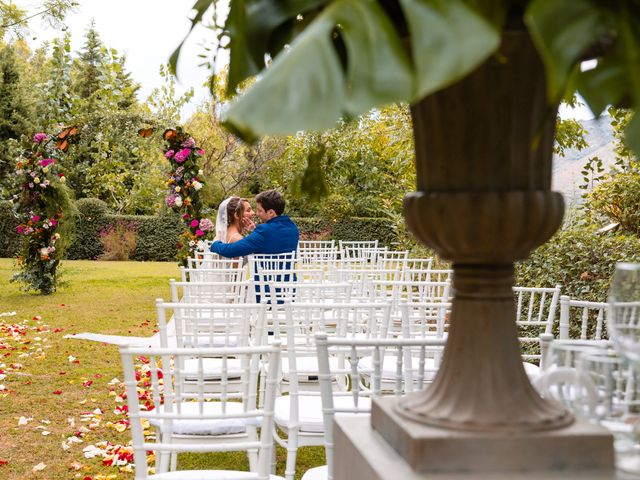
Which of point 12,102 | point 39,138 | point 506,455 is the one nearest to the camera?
point 506,455

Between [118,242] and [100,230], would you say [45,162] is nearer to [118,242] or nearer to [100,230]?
[118,242]

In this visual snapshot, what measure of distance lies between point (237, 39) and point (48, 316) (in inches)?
363

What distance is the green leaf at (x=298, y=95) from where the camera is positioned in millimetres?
629

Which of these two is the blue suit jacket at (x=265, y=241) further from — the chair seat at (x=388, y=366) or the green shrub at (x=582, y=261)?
the chair seat at (x=388, y=366)

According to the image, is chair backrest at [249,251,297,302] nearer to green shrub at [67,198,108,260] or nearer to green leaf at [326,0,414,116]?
green leaf at [326,0,414,116]

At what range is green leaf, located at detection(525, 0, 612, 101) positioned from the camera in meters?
0.68

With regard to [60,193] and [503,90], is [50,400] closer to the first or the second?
[503,90]

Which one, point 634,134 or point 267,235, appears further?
point 267,235

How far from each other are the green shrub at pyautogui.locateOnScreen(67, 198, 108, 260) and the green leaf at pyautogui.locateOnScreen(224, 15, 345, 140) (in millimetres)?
20205

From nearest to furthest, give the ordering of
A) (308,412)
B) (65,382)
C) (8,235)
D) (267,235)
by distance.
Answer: (308,412)
(65,382)
(267,235)
(8,235)

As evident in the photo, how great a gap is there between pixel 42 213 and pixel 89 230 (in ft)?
29.4

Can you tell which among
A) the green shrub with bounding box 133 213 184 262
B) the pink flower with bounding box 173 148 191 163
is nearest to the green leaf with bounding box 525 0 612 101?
the pink flower with bounding box 173 148 191 163

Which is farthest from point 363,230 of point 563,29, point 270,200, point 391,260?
point 563,29

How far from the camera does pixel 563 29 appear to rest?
703 millimetres
